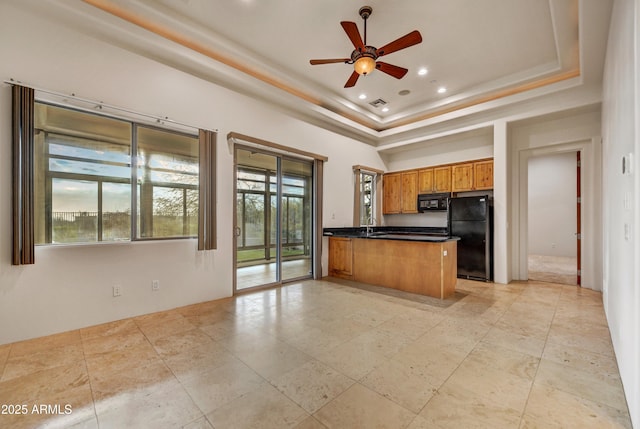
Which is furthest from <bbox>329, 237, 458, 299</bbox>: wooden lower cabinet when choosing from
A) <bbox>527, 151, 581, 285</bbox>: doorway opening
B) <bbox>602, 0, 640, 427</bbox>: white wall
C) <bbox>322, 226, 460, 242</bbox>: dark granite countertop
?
<bbox>527, 151, 581, 285</bbox>: doorway opening

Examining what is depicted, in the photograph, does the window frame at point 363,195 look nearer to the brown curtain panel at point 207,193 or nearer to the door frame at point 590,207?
the brown curtain panel at point 207,193

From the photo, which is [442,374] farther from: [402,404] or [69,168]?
[69,168]

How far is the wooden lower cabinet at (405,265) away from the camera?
13.5 feet

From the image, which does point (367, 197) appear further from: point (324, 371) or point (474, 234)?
point (324, 371)

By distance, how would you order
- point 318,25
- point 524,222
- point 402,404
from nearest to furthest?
point 402,404 < point 318,25 < point 524,222

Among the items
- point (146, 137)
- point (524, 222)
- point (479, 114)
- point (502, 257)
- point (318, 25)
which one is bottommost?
point (502, 257)

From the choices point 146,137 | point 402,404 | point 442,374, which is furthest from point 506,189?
point 146,137

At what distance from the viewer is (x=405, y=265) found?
14.7 ft

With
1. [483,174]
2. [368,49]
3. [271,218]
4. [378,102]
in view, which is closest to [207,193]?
[271,218]

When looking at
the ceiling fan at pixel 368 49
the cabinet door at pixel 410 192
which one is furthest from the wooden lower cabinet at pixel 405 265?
the ceiling fan at pixel 368 49

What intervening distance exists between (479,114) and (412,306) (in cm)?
409

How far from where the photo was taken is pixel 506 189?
5.11 metres

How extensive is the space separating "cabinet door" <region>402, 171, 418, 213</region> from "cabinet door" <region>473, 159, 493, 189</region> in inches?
52.4

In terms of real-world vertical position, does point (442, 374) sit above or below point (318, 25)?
below
